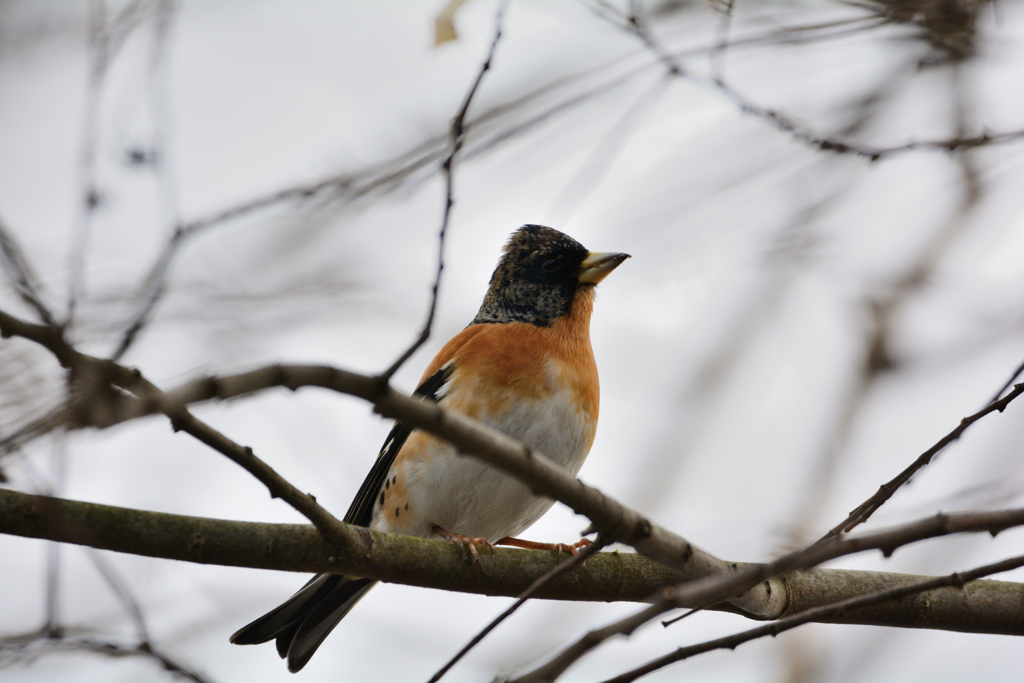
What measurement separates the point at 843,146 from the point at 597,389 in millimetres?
1817

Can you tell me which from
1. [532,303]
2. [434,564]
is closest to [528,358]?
[532,303]

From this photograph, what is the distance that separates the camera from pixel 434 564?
339cm

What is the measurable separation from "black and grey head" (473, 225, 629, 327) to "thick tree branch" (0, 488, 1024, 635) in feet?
6.39

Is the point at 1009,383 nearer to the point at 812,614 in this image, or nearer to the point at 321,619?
the point at 812,614

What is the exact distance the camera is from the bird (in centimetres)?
441

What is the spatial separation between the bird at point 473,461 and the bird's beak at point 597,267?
49 cm

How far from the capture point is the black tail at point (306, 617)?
427 cm

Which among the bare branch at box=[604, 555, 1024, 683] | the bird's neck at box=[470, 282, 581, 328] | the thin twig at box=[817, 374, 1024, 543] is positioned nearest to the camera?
the bare branch at box=[604, 555, 1024, 683]

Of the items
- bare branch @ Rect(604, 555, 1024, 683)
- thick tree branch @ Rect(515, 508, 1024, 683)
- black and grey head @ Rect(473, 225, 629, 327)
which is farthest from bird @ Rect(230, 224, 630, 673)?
thick tree branch @ Rect(515, 508, 1024, 683)

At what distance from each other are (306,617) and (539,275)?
256 cm

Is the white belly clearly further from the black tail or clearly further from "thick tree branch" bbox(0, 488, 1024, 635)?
"thick tree branch" bbox(0, 488, 1024, 635)

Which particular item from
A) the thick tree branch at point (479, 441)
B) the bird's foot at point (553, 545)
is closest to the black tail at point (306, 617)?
the bird's foot at point (553, 545)

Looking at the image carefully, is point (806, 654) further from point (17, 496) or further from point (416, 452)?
point (17, 496)

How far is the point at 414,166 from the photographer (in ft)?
11.8
